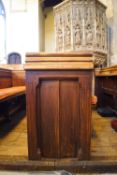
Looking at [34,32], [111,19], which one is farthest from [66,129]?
[34,32]

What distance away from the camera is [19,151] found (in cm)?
190

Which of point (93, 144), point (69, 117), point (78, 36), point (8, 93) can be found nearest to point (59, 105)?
point (69, 117)

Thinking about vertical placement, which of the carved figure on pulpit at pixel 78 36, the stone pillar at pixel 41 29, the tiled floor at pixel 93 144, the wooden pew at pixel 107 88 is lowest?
the tiled floor at pixel 93 144

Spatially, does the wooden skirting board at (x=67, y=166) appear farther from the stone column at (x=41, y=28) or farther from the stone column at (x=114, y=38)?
the stone column at (x=41, y=28)

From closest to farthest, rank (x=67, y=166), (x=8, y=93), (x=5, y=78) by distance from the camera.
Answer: (x=67, y=166), (x=8, y=93), (x=5, y=78)

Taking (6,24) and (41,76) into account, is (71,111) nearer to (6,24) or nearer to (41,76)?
(41,76)

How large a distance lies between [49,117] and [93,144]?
69 centimetres

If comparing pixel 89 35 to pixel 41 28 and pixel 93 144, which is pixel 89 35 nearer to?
pixel 41 28

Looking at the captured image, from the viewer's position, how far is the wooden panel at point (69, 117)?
5.43 feet

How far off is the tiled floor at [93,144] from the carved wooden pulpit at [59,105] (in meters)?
0.18

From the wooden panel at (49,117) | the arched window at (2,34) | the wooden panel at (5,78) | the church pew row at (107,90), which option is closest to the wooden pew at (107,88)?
the church pew row at (107,90)

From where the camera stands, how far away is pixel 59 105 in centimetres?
167

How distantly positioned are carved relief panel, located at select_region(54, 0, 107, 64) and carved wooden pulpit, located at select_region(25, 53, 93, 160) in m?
4.48

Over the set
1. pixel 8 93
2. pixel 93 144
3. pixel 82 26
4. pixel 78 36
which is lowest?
pixel 93 144
